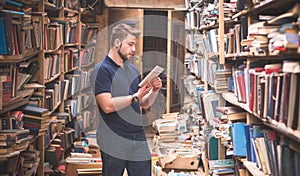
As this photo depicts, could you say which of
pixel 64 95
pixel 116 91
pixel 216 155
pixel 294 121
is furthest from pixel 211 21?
pixel 294 121

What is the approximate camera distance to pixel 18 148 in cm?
346

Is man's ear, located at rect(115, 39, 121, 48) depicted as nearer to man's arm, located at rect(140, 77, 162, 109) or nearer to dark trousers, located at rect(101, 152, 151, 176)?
man's arm, located at rect(140, 77, 162, 109)

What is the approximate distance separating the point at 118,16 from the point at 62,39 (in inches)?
80.1

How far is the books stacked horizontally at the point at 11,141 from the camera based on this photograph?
10.7ft

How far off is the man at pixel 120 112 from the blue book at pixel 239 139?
0.63 metres

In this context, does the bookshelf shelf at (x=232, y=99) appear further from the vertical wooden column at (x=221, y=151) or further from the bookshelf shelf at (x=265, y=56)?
the vertical wooden column at (x=221, y=151)

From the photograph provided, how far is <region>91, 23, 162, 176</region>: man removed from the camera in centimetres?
324

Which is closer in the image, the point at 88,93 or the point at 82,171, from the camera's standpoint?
the point at 82,171

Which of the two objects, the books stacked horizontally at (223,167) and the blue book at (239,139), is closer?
the blue book at (239,139)

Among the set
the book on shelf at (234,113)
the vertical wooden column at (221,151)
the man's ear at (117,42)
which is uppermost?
the man's ear at (117,42)

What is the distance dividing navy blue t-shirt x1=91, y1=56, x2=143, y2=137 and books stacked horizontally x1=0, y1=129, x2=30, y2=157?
2.19 feet

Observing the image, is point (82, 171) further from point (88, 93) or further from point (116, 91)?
point (88, 93)

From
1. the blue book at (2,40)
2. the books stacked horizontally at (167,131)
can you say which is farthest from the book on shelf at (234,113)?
the books stacked horizontally at (167,131)

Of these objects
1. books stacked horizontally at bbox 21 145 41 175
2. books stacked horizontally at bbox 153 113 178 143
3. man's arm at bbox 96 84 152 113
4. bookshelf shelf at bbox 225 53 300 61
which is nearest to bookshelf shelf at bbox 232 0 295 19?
bookshelf shelf at bbox 225 53 300 61
